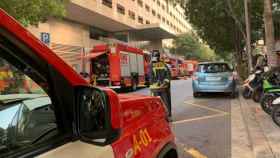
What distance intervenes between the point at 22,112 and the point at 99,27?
42254 millimetres

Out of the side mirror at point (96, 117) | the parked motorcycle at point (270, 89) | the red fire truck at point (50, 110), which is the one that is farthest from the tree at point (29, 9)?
the side mirror at point (96, 117)

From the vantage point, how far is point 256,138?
26.7 feet

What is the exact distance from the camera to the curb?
6868mm

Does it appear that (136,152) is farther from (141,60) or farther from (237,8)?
(141,60)

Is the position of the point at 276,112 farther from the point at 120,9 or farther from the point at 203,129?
the point at 120,9

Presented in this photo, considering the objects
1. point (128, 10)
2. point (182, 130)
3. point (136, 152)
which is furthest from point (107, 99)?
point (128, 10)

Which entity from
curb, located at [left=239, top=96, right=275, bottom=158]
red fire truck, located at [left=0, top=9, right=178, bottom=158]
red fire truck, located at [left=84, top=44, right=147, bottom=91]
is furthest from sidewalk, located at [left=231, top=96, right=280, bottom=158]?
red fire truck, located at [left=84, top=44, right=147, bottom=91]

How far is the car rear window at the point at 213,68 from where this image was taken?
17.4 m

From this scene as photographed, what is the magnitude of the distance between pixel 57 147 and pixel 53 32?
107 feet

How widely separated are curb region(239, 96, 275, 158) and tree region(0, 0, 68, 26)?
25.4 feet

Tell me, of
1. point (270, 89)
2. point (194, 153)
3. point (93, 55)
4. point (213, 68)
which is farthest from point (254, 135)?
point (93, 55)

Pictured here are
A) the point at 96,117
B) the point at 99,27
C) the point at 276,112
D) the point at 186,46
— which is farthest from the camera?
the point at 186,46

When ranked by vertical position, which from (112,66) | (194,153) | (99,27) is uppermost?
(99,27)

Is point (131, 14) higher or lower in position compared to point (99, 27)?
higher
